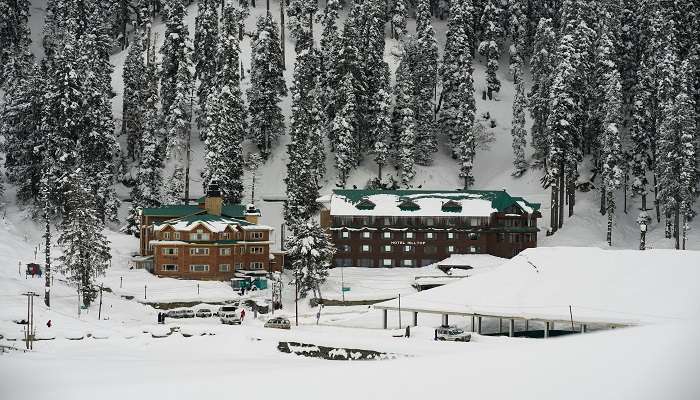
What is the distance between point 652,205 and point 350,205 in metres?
40.1

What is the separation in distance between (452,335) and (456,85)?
67444 mm

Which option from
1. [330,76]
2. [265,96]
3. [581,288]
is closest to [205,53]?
[265,96]

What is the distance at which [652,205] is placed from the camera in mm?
90125

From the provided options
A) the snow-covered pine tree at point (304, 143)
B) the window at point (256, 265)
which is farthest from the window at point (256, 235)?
the snow-covered pine tree at point (304, 143)

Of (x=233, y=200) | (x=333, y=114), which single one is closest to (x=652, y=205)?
(x=333, y=114)

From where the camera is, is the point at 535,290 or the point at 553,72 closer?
the point at 535,290

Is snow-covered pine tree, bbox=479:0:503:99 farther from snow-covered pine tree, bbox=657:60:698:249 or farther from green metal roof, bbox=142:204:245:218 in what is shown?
green metal roof, bbox=142:204:245:218

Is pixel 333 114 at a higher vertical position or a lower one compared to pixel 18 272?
higher

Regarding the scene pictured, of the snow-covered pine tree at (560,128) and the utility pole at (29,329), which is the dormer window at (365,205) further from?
the utility pole at (29,329)

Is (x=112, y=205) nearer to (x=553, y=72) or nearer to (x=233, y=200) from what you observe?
(x=233, y=200)

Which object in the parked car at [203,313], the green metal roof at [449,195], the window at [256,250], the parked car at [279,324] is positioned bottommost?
the parked car at [203,313]

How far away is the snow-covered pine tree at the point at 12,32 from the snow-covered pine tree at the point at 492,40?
249 ft

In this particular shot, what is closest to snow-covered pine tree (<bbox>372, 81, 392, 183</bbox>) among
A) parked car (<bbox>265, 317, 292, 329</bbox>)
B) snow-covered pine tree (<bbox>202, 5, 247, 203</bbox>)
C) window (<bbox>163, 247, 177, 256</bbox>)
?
snow-covered pine tree (<bbox>202, 5, 247, 203</bbox>)

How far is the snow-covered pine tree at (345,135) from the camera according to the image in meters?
95.1
